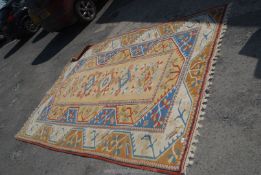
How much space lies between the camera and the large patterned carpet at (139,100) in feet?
10.3

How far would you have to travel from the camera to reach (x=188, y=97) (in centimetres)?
339

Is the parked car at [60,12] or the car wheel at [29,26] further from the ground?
the parked car at [60,12]

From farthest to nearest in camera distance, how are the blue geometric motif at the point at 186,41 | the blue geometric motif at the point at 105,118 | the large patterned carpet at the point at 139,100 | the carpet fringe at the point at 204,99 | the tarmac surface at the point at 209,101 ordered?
the blue geometric motif at the point at 186,41 < the blue geometric motif at the point at 105,118 < the large patterned carpet at the point at 139,100 < the carpet fringe at the point at 204,99 < the tarmac surface at the point at 209,101

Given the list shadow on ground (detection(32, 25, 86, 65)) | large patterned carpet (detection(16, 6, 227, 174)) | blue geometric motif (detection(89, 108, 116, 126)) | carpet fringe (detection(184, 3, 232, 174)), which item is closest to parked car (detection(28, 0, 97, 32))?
shadow on ground (detection(32, 25, 86, 65))

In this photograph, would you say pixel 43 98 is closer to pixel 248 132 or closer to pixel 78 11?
pixel 78 11

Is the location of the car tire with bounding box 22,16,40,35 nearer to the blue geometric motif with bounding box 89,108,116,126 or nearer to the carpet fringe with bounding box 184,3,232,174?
the blue geometric motif with bounding box 89,108,116,126

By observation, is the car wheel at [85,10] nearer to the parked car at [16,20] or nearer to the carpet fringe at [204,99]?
the parked car at [16,20]

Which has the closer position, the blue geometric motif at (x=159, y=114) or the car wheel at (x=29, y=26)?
the blue geometric motif at (x=159, y=114)

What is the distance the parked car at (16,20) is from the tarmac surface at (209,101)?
315 cm

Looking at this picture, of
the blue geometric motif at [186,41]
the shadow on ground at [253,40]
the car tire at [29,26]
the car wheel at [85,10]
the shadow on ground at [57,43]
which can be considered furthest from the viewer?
the car tire at [29,26]

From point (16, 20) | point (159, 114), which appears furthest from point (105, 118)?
point (16, 20)

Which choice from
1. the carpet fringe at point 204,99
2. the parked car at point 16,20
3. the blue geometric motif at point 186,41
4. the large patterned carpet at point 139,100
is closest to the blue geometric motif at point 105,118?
the large patterned carpet at point 139,100

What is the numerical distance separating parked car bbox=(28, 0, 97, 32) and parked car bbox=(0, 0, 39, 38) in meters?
3.06

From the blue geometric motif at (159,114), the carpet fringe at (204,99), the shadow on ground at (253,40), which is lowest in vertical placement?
the blue geometric motif at (159,114)
